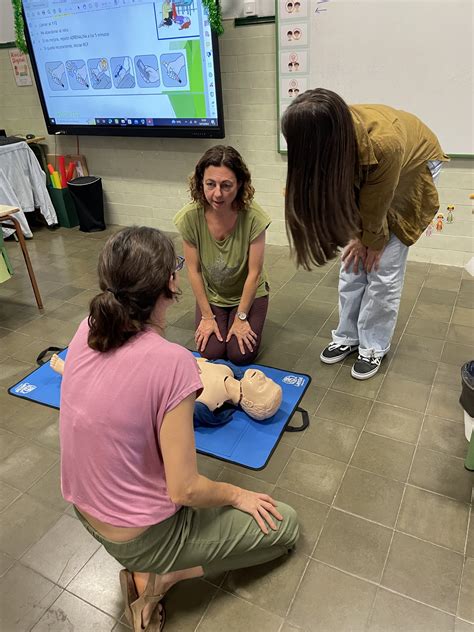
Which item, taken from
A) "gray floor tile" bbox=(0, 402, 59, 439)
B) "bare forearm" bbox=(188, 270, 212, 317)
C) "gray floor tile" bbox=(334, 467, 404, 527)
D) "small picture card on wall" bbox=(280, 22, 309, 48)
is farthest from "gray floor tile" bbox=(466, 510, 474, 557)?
"small picture card on wall" bbox=(280, 22, 309, 48)

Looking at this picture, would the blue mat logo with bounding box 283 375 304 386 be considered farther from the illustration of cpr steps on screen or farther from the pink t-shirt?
the illustration of cpr steps on screen

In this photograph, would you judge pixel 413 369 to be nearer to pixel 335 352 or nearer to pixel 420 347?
pixel 420 347

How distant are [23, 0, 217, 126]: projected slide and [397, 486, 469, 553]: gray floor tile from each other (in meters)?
2.73

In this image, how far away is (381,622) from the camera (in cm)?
120

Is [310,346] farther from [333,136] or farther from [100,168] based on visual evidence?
[100,168]

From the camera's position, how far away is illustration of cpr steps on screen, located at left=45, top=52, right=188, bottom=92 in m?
3.25

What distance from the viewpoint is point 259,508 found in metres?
1.23

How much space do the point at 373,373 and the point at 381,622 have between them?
1.06 meters

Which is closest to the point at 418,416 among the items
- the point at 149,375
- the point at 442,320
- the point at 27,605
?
the point at 442,320

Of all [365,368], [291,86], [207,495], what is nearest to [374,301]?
[365,368]

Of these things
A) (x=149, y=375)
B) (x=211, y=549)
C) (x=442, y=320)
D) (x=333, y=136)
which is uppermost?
(x=333, y=136)

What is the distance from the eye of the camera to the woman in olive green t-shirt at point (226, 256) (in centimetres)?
190

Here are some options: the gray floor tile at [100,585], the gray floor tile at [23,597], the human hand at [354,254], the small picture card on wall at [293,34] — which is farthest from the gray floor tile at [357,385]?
the small picture card on wall at [293,34]

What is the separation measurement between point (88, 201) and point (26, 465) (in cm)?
278
